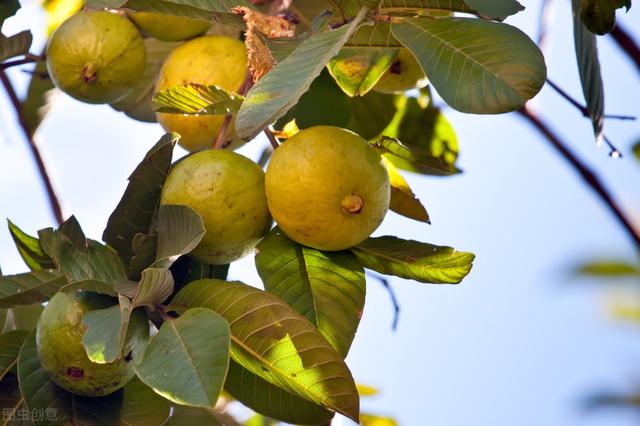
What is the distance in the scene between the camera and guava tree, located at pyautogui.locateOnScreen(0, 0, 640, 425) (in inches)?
49.3

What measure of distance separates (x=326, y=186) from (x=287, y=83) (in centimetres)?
23

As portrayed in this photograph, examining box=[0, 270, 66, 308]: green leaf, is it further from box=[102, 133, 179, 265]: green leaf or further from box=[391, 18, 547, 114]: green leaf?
box=[391, 18, 547, 114]: green leaf

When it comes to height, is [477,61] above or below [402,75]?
above

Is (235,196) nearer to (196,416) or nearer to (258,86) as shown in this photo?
(258,86)

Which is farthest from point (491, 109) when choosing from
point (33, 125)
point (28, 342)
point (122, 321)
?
point (33, 125)

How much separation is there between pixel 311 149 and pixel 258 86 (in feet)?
0.64

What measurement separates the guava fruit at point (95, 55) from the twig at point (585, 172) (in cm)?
124

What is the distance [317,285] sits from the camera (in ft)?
4.85

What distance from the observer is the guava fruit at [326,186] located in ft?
4.52

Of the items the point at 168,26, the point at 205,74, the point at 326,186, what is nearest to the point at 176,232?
the point at 326,186

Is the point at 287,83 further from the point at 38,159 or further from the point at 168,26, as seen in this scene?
the point at 38,159

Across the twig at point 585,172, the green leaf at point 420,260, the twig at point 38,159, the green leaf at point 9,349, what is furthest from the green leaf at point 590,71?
the twig at point 38,159

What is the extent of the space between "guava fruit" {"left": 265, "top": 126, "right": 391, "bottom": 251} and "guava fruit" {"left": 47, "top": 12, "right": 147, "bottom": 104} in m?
0.54

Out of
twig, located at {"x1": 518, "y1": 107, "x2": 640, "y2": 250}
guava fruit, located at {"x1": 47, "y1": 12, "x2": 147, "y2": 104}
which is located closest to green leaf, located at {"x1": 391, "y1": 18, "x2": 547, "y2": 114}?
guava fruit, located at {"x1": 47, "y1": 12, "x2": 147, "y2": 104}
